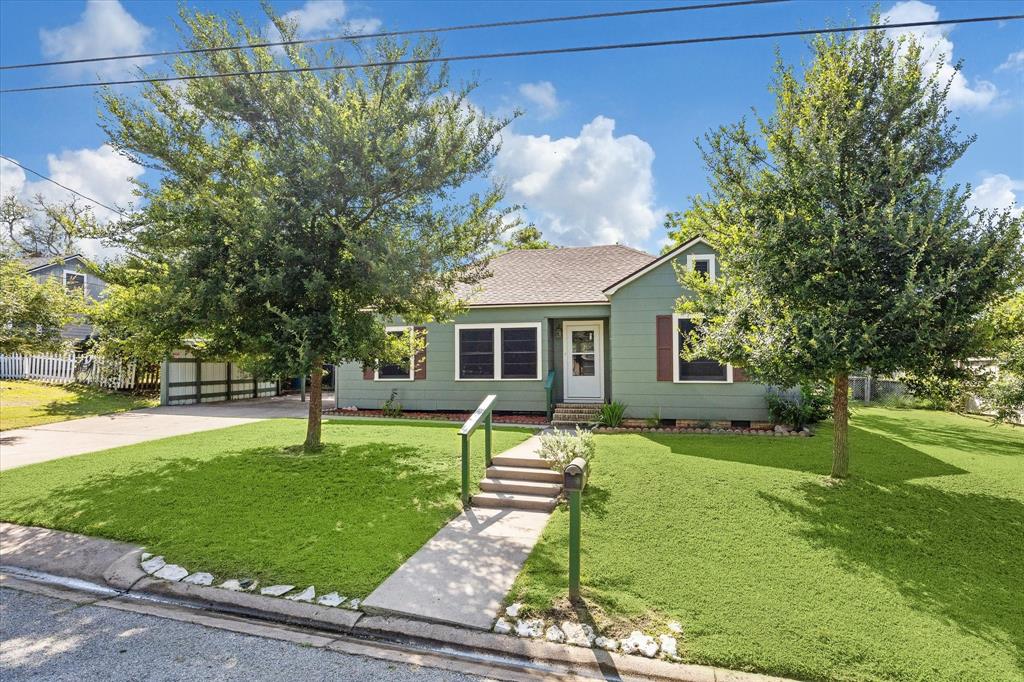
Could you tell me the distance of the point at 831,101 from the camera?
634 centimetres

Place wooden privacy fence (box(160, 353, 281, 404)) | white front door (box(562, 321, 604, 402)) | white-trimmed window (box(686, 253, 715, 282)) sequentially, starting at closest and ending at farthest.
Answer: white-trimmed window (box(686, 253, 715, 282)) → white front door (box(562, 321, 604, 402)) → wooden privacy fence (box(160, 353, 281, 404))

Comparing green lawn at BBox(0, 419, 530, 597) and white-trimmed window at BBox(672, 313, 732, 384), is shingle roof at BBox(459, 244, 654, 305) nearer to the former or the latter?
white-trimmed window at BBox(672, 313, 732, 384)

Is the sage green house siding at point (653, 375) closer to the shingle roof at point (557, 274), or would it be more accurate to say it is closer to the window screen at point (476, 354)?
the shingle roof at point (557, 274)

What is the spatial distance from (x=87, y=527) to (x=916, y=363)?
31.3 feet

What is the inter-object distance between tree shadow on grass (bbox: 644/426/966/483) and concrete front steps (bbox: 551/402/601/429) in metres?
1.84

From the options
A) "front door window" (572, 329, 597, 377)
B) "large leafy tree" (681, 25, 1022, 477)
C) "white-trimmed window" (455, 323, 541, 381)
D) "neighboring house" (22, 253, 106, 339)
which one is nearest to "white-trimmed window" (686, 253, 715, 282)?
"front door window" (572, 329, 597, 377)

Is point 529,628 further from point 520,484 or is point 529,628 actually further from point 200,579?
point 520,484

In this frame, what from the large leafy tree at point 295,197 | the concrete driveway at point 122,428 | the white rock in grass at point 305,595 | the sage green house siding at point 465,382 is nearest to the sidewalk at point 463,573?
the white rock in grass at point 305,595

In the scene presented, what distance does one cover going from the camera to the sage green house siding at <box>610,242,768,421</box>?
38.2ft

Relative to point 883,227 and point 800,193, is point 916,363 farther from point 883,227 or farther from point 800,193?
point 800,193

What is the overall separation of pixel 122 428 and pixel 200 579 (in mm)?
9629

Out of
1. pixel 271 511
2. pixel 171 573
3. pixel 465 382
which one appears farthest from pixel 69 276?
pixel 171 573

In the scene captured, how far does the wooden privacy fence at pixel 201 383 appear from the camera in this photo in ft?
52.9

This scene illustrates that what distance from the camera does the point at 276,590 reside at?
424 cm
